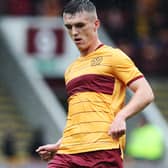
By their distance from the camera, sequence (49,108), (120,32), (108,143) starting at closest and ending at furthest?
(108,143), (49,108), (120,32)

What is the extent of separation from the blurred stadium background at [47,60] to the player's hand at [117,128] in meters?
11.5

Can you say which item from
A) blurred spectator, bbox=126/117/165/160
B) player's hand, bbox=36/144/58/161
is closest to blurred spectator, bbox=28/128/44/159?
blurred spectator, bbox=126/117/165/160

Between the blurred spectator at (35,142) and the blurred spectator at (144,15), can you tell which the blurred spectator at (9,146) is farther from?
the blurred spectator at (144,15)

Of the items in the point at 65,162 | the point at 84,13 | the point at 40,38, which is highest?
the point at 40,38

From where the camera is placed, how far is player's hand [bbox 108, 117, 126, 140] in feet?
22.2

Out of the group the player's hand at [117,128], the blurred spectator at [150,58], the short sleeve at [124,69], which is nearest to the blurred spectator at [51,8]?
the blurred spectator at [150,58]

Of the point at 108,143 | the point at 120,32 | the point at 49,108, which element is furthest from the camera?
the point at 120,32

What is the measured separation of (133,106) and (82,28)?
67cm

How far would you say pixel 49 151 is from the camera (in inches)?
294

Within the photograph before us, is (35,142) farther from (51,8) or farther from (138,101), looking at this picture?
(138,101)

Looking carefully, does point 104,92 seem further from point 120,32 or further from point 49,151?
point 120,32

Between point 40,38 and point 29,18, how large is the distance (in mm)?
656

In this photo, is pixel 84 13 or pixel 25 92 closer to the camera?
pixel 84 13

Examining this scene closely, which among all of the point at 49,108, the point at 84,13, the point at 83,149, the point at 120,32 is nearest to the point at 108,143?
the point at 83,149
